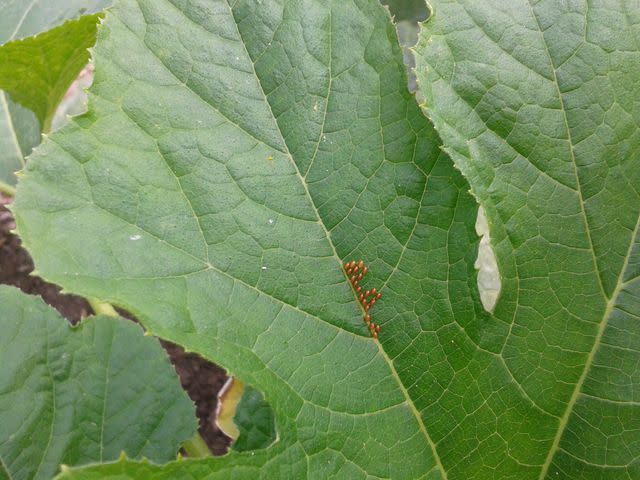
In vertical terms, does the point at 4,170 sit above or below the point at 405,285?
below

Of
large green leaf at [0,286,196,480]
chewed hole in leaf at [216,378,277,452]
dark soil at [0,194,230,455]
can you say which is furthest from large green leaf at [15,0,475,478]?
dark soil at [0,194,230,455]

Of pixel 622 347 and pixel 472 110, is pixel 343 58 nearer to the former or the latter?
pixel 472 110

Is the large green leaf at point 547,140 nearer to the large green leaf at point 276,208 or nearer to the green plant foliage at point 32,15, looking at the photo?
the large green leaf at point 276,208

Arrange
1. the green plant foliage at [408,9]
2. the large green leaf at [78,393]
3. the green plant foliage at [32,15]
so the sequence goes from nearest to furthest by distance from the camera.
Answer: the large green leaf at [78,393] → the green plant foliage at [32,15] → the green plant foliage at [408,9]

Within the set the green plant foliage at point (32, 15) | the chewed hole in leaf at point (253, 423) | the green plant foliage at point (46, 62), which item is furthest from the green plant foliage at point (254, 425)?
A: the green plant foliage at point (32, 15)

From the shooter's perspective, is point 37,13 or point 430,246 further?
point 37,13

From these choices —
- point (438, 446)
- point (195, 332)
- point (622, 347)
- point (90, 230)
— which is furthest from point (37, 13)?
point (622, 347)

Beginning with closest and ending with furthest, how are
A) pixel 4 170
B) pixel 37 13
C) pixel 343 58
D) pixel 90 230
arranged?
1. pixel 90 230
2. pixel 343 58
3. pixel 37 13
4. pixel 4 170
